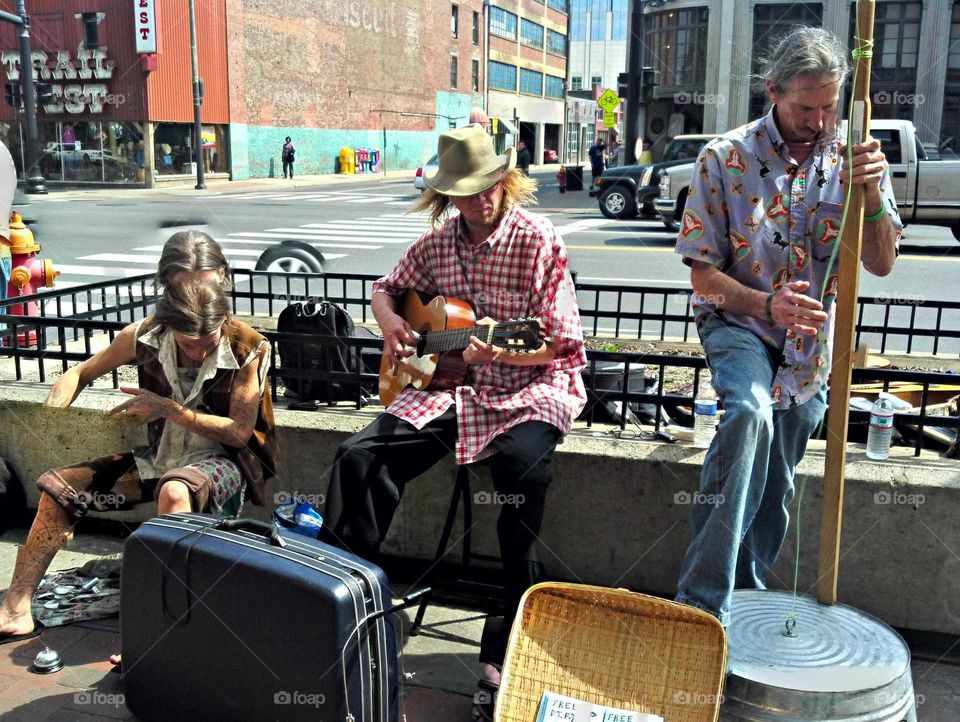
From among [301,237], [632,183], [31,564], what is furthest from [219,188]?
[31,564]

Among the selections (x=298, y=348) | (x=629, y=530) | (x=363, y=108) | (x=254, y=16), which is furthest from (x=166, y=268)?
(x=363, y=108)

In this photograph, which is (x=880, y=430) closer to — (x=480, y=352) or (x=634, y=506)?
(x=634, y=506)

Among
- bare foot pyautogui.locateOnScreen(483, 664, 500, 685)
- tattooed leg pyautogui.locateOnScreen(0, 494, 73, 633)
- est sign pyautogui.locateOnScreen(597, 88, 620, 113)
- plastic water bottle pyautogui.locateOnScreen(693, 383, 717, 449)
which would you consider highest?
est sign pyautogui.locateOnScreen(597, 88, 620, 113)

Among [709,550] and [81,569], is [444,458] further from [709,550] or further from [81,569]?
[81,569]

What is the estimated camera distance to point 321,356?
4473 mm

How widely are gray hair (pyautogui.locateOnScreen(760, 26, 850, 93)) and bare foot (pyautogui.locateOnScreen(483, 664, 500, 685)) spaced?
2070 millimetres

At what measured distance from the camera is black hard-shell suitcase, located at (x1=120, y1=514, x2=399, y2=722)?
2553 mm

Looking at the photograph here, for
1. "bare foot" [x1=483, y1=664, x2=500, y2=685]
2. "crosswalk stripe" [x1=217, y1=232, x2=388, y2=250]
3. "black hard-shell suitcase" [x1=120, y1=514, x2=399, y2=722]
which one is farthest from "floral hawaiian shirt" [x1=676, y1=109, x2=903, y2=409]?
"crosswalk stripe" [x1=217, y1=232, x2=388, y2=250]

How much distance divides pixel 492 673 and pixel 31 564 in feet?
5.84

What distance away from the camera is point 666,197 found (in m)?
17.0

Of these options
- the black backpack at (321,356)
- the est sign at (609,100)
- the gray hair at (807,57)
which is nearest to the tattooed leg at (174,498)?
the black backpack at (321,356)

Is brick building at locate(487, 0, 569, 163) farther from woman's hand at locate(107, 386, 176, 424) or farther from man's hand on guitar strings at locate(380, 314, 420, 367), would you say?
woman's hand at locate(107, 386, 176, 424)

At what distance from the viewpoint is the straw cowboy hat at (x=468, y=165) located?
138 inches

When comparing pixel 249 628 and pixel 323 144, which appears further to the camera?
pixel 323 144
